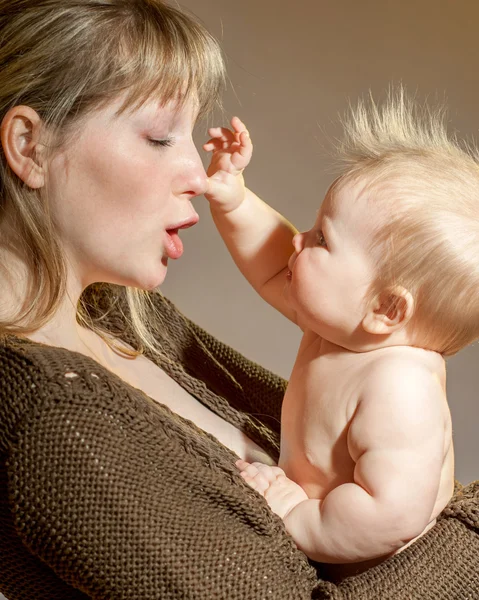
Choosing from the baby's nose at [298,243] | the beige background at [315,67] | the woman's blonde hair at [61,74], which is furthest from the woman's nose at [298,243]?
the beige background at [315,67]

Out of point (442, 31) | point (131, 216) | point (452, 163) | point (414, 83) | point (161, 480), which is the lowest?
point (161, 480)

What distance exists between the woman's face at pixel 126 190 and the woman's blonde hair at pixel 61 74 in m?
0.02

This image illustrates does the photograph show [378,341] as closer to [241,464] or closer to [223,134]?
[241,464]

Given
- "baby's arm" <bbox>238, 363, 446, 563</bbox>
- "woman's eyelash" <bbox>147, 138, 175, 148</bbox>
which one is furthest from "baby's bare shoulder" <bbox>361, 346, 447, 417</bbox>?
"woman's eyelash" <bbox>147, 138, 175, 148</bbox>

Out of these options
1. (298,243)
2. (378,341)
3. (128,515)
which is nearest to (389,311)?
(378,341)

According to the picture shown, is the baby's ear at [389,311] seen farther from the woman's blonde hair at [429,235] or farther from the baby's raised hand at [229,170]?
the baby's raised hand at [229,170]

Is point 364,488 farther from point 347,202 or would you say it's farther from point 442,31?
point 442,31

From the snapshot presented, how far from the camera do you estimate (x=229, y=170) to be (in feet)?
4.08

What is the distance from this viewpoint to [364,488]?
989 millimetres

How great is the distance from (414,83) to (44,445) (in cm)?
143

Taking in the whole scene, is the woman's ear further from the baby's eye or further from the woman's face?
the baby's eye

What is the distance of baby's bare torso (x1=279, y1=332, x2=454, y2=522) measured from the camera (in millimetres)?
1056

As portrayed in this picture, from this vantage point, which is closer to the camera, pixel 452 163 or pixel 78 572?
pixel 78 572

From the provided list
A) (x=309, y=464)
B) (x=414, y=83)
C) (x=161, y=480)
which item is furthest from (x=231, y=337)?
(x=161, y=480)
